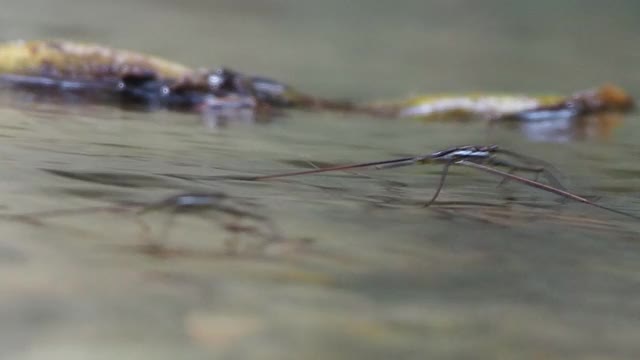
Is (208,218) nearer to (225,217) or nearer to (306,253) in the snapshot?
(225,217)

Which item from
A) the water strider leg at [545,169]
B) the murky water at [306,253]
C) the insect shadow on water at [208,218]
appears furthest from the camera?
the water strider leg at [545,169]

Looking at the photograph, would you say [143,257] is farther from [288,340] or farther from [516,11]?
[516,11]

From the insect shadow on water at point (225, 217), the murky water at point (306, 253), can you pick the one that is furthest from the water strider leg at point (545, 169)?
the insect shadow on water at point (225, 217)

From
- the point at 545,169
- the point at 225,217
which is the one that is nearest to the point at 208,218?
the point at 225,217

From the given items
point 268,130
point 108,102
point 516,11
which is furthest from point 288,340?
point 516,11

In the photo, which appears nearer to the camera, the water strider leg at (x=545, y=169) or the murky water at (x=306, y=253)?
the murky water at (x=306, y=253)

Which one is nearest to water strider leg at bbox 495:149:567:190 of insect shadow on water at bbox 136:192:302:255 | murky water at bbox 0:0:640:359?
murky water at bbox 0:0:640:359

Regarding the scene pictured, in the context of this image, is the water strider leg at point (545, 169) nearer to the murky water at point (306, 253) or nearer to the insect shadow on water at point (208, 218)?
the murky water at point (306, 253)

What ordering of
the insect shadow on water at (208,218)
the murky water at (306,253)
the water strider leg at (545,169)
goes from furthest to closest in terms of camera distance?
the water strider leg at (545,169) < the insect shadow on water at (208,218) < the murky water at (306,253)

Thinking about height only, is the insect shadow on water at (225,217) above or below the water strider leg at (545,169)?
below
